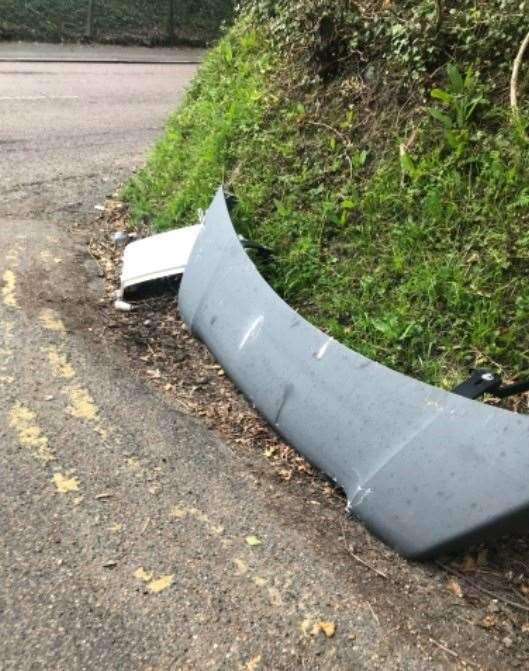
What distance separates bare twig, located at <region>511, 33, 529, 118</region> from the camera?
4465 millimetres

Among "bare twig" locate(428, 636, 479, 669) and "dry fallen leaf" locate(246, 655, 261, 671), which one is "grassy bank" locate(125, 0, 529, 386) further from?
"dry fallen leaf" locate(246, 655, 261, 671)

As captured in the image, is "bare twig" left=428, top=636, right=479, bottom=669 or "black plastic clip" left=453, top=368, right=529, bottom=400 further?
"black plastic clip" left=453, top=368, right=529, bottom=400

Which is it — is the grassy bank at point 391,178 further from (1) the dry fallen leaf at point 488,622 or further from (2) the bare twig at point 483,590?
(1) the dry fallen leaf at point 488,622

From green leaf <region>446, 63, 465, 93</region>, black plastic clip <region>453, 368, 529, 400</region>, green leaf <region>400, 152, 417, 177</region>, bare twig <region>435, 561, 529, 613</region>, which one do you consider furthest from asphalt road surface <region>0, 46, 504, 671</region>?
green leaf <region>446, 63, 465, 93</region>

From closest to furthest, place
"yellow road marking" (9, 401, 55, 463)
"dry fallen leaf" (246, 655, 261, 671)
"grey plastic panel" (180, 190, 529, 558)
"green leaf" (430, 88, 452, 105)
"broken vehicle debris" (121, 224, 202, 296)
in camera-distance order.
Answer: "dry fallen leaf" (246, 655, 261, 671) → "grey plastic panel" (180, 190, 529, 558) → "yellow road marking" (9, 401, 55, 463) → "green leaf" (430, 88, 452, 105) → "broken vehicle debris" (121, 224, 202, 296)

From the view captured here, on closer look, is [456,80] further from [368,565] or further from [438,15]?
[368,565]

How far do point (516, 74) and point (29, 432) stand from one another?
3.64 m

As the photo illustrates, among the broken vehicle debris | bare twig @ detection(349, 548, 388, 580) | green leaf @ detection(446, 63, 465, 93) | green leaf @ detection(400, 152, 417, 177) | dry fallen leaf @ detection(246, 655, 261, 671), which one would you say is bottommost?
the broken vehicle debris

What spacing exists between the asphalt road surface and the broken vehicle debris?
1.42 feet

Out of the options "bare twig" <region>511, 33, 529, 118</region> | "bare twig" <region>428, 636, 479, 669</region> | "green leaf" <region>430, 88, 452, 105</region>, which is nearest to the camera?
"bare twig" <region>428, 636, 479, 669</region>

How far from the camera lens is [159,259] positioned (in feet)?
17.6

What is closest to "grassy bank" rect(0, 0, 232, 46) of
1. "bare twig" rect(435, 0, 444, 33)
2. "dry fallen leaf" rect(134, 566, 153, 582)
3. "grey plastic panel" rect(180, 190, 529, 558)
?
"bare twig" rect(435, 0, 444, 33)

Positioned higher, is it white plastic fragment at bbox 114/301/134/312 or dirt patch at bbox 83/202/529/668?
dirt patch at bbox 83/202/529/668

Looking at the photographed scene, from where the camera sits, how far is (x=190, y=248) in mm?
5254
